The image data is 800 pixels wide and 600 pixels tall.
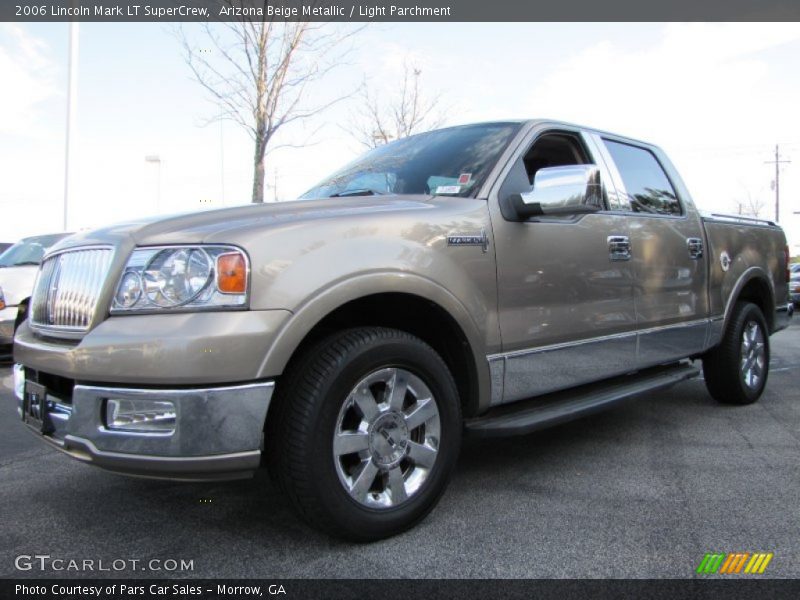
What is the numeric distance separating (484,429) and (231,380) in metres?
1.25

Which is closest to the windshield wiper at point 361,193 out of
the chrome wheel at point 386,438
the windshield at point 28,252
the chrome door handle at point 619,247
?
the chrome wheel at point 386,438

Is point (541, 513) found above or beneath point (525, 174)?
beneath

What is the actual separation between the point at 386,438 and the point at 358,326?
0.49 m

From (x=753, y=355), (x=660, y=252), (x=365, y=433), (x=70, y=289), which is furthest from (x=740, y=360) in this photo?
(x=70, y=289)

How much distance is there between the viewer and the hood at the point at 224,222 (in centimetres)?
239

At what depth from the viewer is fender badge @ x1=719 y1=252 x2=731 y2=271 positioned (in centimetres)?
492

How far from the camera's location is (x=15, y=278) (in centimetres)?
746

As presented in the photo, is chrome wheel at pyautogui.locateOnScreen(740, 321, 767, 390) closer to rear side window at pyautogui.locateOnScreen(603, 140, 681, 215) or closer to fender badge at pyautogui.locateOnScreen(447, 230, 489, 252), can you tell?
rear side window at pyautogui.locateOnScreen(603, 140, 681, 215)

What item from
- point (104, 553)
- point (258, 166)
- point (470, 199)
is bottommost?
point (104, 553)

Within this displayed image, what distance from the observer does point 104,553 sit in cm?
256

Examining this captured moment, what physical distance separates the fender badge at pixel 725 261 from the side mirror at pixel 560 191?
2.29 m

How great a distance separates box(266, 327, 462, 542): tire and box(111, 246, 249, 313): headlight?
0.40m

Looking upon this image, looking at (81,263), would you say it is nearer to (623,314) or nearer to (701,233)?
(623,314)

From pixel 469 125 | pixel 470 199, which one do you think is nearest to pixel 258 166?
pixel 469 125
